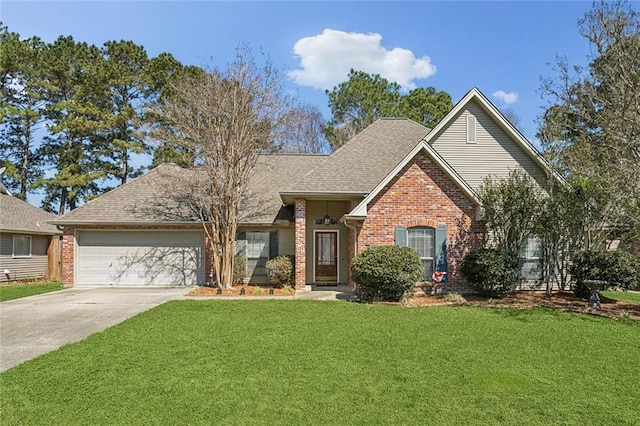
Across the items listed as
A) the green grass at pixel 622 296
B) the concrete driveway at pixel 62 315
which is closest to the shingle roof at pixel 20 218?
the concrete driveway at pixel 62 315

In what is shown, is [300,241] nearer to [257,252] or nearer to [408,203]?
[257,252]

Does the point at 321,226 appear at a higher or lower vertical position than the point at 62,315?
higher

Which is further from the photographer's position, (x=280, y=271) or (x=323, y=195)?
(x=280, y=271)

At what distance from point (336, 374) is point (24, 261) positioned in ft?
68.0

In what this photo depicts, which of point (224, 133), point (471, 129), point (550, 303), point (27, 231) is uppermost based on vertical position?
point (471, 129)

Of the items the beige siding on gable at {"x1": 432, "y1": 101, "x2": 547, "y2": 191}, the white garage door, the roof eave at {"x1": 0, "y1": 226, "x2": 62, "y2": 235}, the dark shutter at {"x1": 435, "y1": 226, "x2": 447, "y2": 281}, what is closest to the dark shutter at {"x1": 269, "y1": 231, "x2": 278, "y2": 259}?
the white garage door

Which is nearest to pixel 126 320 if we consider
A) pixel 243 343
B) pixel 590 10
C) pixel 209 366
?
pixel 243 343

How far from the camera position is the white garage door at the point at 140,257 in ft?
52.1

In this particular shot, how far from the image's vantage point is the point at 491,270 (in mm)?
11922

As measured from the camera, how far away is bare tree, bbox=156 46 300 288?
46.8 ft

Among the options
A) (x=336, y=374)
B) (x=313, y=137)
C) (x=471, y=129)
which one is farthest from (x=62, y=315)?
(x=313, y=137)

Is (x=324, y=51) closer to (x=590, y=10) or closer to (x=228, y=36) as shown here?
(x=228, y=36)

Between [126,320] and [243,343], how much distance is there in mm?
3684

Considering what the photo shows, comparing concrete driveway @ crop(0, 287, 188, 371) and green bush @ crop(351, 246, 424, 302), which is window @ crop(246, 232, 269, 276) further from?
green bush @ crop(351, 246, 424, 302)
